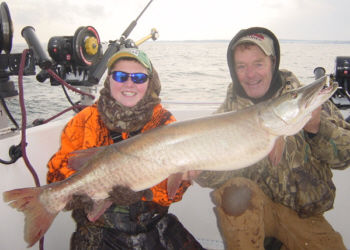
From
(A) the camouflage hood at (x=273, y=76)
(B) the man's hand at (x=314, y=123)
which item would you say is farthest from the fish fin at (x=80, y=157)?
(B) the man's hand at (x=314, y=123)

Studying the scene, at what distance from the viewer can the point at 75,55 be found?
2961mm

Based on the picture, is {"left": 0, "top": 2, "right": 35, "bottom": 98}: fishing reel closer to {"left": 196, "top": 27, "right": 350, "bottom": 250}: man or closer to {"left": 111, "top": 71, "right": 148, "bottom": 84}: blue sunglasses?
{"left": 111, "top": 71, "right": 148, "bottom": 84}: blue sunglasses

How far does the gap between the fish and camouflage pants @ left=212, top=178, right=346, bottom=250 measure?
1.36 feet

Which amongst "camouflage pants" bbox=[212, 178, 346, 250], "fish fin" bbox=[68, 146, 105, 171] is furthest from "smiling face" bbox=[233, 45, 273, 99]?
"fish fin" bbox=[68, 146, 105, 171]

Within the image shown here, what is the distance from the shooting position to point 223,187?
2340 mm

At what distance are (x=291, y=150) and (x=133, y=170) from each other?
1338mm

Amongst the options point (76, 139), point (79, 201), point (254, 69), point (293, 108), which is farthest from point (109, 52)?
point (293, 108)

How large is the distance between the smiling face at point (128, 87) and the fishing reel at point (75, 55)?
864mm

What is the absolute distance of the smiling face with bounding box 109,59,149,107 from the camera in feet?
7.51

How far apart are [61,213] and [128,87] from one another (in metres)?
1.32

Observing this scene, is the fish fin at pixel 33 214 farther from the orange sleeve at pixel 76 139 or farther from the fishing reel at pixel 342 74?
the fishing reel at pixel 342 74

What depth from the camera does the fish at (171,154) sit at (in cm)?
191

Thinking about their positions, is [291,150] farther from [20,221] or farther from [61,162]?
[20,221]

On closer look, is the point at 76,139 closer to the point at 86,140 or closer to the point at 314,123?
the point at 86,140
